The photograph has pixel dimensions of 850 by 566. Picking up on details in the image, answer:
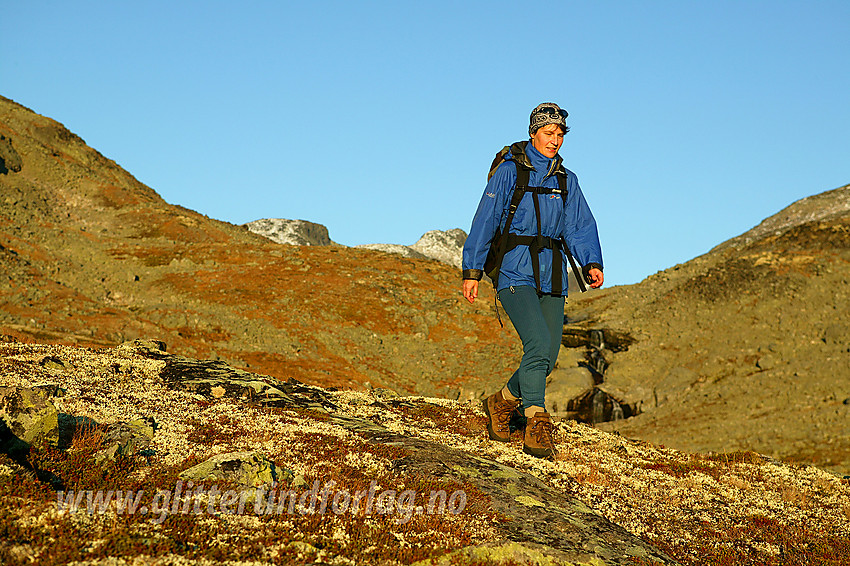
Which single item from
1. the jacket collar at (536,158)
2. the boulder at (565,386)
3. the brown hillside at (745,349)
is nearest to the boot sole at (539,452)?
the jacket collar at (536,158)

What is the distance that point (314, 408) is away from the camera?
46.7ft

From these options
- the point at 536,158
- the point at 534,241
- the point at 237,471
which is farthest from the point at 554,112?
the point at 237,471

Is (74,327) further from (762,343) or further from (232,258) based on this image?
(762,343)

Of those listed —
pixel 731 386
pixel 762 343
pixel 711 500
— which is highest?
pixel 762 343

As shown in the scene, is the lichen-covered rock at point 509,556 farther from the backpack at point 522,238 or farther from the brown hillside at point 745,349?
the brown hillside at point 745,349

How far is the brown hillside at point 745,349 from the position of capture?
83.0ft

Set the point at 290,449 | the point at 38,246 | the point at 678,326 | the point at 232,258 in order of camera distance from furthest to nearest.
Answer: the point at 232,258 < the point at 38,246 < the point at 678,326 < the point at 290,449

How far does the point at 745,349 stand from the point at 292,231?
154m

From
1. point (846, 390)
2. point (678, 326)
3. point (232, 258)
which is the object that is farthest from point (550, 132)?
point (232, 258)

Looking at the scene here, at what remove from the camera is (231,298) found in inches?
1642

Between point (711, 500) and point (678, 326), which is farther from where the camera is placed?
point (678, 326)

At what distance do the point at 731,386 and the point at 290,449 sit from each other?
26.9 m

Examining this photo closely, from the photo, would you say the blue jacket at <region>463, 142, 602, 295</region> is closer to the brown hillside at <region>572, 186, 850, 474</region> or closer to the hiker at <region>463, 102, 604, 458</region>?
the hiker at <region>463, 102, 604, 458</region>

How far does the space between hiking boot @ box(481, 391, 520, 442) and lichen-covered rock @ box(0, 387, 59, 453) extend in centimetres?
691
